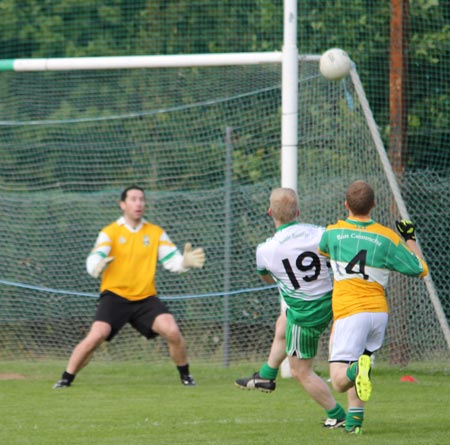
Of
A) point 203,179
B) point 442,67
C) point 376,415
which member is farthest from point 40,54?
point 376,415

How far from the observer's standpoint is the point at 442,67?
13.2 m

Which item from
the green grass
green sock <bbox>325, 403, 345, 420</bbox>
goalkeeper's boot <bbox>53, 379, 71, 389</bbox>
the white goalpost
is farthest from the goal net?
green sock <bbox>325, 403, 345, 420</bbox>

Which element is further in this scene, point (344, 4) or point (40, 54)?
point (40, 54)

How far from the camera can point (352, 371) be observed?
659 centimetres

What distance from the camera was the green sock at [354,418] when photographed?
22.5 ft

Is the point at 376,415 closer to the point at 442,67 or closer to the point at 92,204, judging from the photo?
the point at 92,204

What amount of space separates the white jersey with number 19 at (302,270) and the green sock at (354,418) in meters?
0.61

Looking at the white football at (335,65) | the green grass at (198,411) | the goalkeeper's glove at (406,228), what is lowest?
the green grass at (198,411)

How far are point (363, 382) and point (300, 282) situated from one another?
0.98 metres

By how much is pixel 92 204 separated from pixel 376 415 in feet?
17.8

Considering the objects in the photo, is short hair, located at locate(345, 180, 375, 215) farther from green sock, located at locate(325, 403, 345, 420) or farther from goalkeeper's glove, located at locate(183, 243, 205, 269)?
goalkeeper's glove, located at locate(183, 243, 205, 269)

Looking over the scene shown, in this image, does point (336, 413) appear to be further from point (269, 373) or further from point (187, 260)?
point (187, 260)

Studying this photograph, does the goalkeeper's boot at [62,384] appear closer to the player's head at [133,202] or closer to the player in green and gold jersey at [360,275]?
the player's head at [133,202]

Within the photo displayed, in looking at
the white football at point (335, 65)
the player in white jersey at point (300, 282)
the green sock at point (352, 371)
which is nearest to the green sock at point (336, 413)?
the player in white jersey at point (300, 282)
